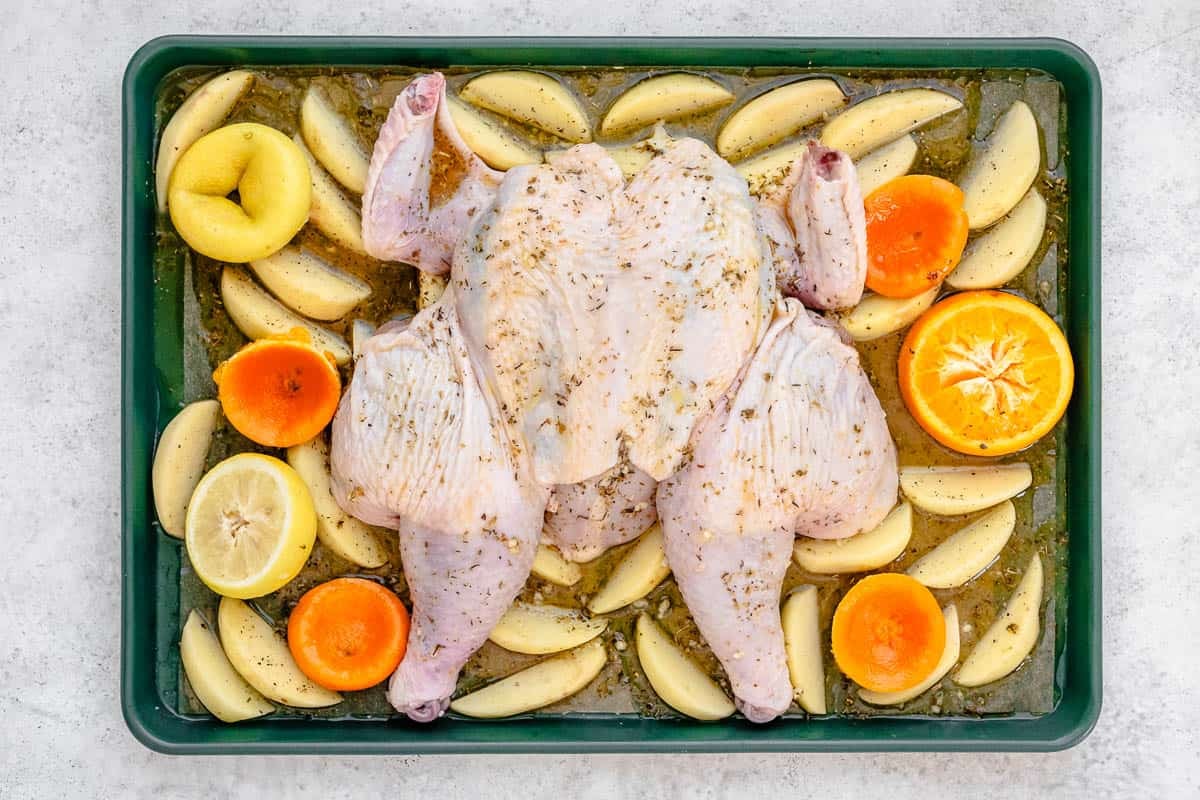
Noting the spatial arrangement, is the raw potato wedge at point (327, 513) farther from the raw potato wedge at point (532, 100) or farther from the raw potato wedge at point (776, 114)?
the raw potato wedge at point (776, 114)

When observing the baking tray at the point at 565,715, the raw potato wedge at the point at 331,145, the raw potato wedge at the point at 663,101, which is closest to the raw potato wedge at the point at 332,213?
the raw potato wedge at the point at 331,145

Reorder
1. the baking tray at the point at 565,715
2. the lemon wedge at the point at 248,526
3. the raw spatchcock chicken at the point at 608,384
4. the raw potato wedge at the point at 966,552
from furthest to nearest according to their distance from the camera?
the raw potato wedge at the point at 966,552 → the baking tray at the point at 565,715 → the lemon wedge at the point at 248,526 → the raw spatchcock chicken at the point at 608,384

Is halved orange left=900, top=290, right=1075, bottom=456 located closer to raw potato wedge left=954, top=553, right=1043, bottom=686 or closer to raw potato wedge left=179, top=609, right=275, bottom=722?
raw potato wedge left=954, top=553, right=1043, bottom=686

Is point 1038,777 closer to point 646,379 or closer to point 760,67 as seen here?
point 646,379

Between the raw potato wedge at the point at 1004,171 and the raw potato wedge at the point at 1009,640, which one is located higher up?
the raw potato wedge at the point at 1004,171

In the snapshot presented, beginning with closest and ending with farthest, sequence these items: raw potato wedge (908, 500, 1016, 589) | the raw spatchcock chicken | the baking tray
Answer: the raw spatchcock chicken < the baking tray < raw potato wedge (908, 500, 1016, 589)

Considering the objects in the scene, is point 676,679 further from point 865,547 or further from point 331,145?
point 331,145

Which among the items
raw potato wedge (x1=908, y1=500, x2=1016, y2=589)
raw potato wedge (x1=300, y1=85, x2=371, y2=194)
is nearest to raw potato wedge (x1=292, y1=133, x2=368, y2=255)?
raw potato wedge (x1=300, y1=85, x2=371, y2=194)
